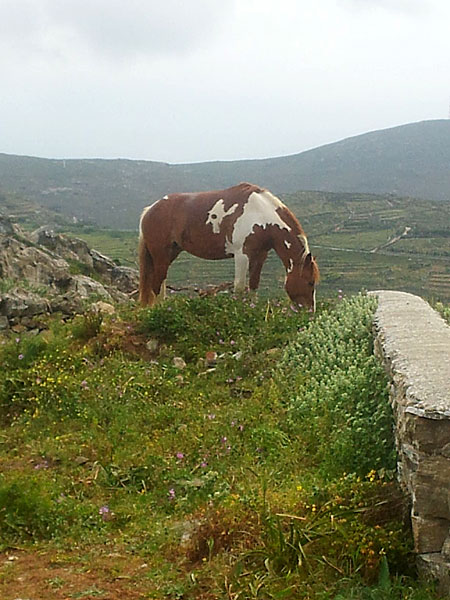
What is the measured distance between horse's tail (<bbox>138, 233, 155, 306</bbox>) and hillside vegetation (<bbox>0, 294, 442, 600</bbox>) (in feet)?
5.38

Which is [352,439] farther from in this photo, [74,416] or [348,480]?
[74,416]

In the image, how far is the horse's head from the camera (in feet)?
27.4

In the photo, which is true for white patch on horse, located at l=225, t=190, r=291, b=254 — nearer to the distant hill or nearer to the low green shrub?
the low green shrub

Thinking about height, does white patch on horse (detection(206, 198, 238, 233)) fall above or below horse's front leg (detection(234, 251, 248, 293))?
above

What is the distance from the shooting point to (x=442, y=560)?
2.86 meters

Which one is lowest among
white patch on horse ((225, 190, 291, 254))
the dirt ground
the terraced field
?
the dirt ground

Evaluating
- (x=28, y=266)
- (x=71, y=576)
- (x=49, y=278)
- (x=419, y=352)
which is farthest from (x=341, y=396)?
(x=28, y=266)

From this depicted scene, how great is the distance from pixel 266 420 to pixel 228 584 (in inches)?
90.3

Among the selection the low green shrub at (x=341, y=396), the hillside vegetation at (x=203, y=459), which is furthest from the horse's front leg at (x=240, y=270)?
the low green shrub at (x=341, y=396)

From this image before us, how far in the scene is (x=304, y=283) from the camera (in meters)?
8.36

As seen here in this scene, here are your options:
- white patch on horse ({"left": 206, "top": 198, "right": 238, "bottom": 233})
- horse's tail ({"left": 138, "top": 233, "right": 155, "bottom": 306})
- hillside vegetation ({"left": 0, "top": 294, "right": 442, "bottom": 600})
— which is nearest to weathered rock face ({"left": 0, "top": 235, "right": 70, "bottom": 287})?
horse's tail ({"left": 138, "top": 233, "right": 155, "bottom": 306})

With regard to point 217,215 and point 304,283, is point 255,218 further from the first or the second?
point 304,283

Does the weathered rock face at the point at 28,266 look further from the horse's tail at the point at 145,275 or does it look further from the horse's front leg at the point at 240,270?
the horse's front leg at the point at 240,270

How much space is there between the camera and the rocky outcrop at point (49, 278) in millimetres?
9352
